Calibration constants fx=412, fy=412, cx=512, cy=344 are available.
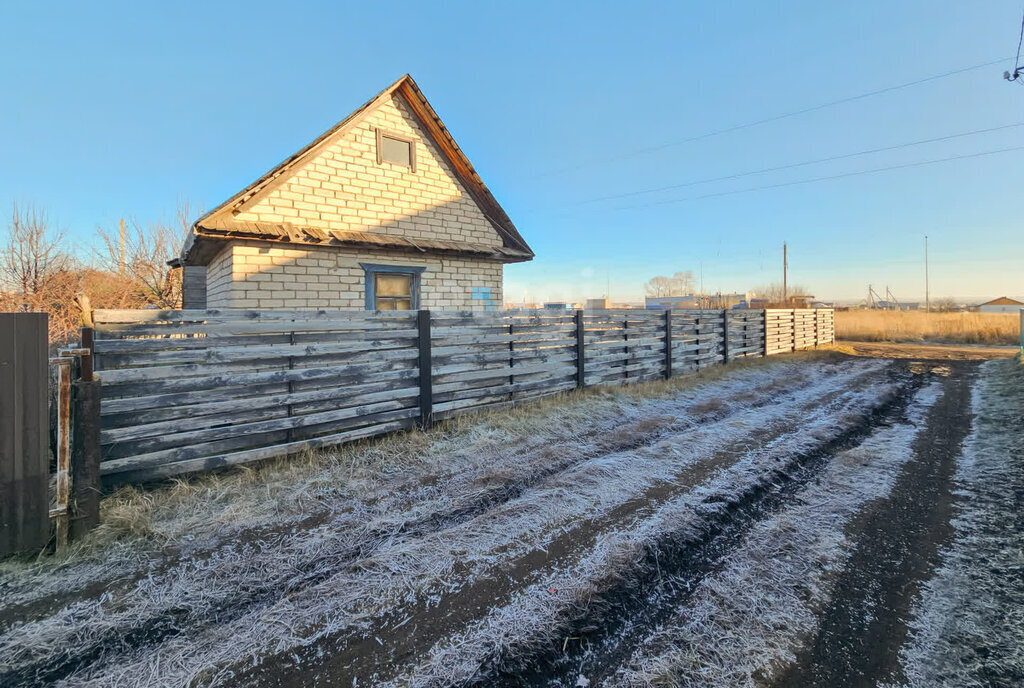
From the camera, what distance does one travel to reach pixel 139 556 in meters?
2.82

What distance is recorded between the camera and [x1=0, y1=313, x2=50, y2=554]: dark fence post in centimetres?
272

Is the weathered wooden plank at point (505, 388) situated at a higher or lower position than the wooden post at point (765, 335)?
lower

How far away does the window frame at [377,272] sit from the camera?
7.96 meters

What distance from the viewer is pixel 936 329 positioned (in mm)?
24453

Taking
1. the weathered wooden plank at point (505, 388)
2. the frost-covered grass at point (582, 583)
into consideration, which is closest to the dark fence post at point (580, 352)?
the weathered wooden plank at point (505, 388)

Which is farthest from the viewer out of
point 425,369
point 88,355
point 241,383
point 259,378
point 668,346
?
point 668,346

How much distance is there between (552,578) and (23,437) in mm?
3656

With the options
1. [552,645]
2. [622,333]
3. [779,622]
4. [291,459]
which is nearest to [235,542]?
[291,459]

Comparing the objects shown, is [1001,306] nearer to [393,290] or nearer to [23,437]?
[393,290]

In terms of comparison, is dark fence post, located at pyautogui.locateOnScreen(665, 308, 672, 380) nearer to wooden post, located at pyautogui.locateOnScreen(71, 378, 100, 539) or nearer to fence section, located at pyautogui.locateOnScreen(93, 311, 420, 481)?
fence section, located at pyautogui.locateOnScreen(93, 311, 420, 481)

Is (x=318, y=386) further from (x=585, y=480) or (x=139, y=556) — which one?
(x=585, y=480)

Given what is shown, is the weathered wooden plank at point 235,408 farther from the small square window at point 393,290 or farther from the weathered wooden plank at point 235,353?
the small square window at point 393,290

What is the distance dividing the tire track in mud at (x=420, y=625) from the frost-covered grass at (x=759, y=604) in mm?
745

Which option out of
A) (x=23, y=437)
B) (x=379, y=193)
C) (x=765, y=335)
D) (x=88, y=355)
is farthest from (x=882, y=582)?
(x=765, y=335)
